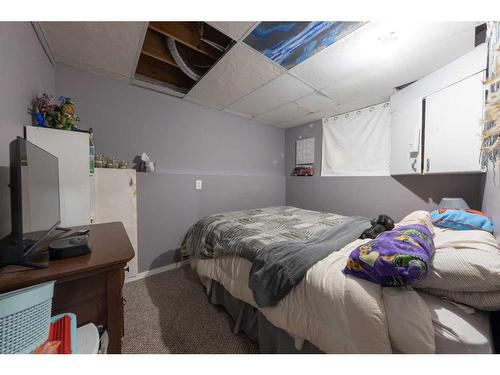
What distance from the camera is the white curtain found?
8.28 ft

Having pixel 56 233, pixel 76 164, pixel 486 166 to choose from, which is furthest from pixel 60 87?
pixel 486 166

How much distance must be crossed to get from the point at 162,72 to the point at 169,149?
0.96m

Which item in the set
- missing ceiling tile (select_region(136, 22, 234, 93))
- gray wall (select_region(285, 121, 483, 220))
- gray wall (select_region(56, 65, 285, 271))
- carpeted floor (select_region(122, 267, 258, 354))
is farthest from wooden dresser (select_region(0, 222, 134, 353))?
gray wall (select_region(285, 121, 483, 220))

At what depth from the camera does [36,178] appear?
0.82 meters

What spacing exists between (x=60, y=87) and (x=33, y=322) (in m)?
2.34

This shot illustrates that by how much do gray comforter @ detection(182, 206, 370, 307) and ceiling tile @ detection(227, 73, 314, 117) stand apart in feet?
5.38

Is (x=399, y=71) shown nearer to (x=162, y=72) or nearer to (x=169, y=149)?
(x=162, y=72)

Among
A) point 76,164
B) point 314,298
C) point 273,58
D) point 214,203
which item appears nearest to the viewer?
point 314,298

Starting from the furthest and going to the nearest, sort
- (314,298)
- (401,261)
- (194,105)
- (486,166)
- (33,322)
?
(194,105) → (486,166) → (314,298) → (401,261) → (33,322)

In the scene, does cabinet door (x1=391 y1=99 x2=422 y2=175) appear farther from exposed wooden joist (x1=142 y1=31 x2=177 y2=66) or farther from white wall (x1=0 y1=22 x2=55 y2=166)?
white wall (x1=0 y1=22 x2=55 y2=166)

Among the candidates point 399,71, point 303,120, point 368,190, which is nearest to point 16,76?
point 399,71

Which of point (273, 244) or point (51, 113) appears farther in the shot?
point (51, 113)

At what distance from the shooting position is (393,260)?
768 millimetres
